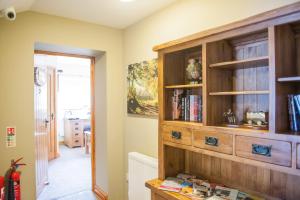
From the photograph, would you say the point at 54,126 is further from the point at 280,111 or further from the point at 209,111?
the point at 280,111

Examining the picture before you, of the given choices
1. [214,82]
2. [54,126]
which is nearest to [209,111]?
[214,82]

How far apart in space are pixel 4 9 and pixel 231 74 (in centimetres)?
201

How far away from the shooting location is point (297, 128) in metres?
1.19

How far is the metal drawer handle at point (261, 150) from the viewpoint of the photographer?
1170mm

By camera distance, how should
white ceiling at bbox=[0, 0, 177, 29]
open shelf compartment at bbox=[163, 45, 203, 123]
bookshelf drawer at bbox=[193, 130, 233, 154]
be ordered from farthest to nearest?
white ceiling at bbox=[0, 0, 177, 29], open shelf compartment at bbox=[163, 45, 203, 123], bookshelf drawer at bbox=[193, 130, 233, 154]

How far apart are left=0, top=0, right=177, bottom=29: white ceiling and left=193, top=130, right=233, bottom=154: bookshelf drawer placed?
54.2 inches

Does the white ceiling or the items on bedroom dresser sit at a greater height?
the white ceiling

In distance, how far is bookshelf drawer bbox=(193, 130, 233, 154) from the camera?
4.48 ft

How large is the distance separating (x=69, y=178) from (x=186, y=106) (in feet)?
10.2

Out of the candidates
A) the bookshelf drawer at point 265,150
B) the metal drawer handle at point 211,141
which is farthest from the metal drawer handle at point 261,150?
the metal drawer handle at point 211,141

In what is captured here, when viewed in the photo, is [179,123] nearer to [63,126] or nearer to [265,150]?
[265,150]

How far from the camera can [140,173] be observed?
237 cm

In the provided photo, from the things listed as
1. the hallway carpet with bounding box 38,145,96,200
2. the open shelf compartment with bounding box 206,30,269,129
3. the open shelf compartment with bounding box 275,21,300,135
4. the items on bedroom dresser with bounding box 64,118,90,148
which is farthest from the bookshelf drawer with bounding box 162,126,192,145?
the items on bedroom dresser with bounding box 64,118,90,148

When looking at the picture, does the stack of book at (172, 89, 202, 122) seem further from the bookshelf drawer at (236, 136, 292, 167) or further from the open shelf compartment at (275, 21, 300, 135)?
the open shelf compartment at (275, 21, 300, 135)
